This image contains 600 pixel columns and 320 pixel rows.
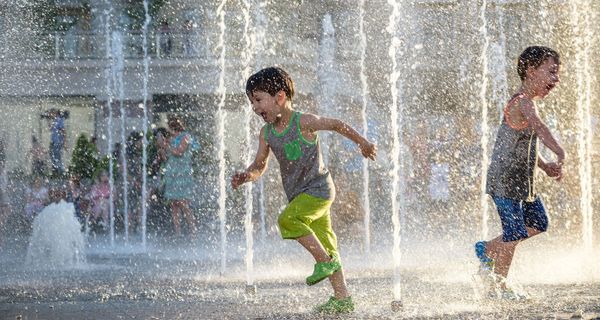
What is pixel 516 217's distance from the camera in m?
4.65

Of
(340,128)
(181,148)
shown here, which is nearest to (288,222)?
(340,128)

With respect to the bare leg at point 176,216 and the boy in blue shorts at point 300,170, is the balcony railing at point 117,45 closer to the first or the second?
the bare leg at point 176,216

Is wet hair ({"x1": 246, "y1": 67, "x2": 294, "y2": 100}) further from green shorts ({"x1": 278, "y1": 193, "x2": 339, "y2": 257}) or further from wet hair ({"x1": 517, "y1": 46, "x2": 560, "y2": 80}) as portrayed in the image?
wet hair ({"x1": 517, "y1": 46, "x2": 560, "y2": 80})

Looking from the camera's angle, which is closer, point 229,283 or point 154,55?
point 229,283

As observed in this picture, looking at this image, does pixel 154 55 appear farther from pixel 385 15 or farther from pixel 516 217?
pixel 516 217

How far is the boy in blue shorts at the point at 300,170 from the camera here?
4285 mm

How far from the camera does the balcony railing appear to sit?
2306 cm

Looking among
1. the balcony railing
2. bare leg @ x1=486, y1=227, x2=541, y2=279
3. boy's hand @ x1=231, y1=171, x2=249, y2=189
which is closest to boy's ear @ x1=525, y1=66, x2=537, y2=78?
bare leg @ x1=486, y1=227, x2=541, y2=279

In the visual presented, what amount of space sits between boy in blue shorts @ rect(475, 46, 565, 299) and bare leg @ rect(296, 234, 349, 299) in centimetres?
86

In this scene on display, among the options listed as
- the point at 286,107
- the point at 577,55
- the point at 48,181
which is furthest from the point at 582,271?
the point at 577,55

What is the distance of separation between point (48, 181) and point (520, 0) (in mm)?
13219

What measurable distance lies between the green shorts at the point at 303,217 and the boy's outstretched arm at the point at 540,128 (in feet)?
3.31

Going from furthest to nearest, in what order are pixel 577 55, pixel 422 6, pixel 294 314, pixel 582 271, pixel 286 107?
pixel 422 6, pixel 577 55, pixel 582 271, pixel 286 107, pixel 294 314

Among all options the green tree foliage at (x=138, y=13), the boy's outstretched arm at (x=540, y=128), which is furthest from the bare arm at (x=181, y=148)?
the green tree foliage at (x=138, y=13)
